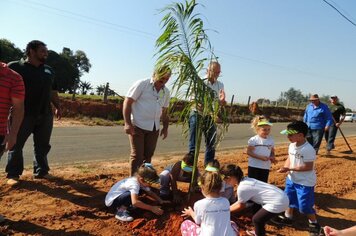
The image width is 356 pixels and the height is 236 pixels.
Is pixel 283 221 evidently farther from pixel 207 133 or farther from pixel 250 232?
pixel 207 133

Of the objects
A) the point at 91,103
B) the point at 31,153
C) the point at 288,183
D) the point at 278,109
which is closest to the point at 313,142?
the point at 288,183

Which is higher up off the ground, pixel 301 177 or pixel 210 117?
pixel 210 117

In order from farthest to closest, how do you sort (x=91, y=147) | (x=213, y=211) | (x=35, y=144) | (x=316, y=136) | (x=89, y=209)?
(x=91, y=147), (x=316, y=136), (x=35, y=144), (x=89, y=209), (x=213, y=211)

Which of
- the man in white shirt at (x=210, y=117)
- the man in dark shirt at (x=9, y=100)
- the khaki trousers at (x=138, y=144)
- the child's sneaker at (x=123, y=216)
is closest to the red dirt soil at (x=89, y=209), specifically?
the child's sneaker at (x=123, y=216)

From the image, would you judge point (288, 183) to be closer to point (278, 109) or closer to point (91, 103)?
point (91, 103)

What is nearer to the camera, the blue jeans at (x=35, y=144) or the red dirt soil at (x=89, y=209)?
the red dirt soil at (x=89, y=209)

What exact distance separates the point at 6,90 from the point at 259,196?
3.02 metres

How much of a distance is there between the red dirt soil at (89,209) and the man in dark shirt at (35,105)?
0.39 metres

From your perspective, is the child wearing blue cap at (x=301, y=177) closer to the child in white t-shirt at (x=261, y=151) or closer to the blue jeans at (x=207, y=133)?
the child in white t-shirt at (x=261, y=151)

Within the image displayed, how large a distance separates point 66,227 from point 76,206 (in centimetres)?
62

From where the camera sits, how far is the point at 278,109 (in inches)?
1554

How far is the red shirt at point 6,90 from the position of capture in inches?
145

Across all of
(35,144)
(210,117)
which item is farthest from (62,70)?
(210,117)

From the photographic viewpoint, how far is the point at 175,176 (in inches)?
200
